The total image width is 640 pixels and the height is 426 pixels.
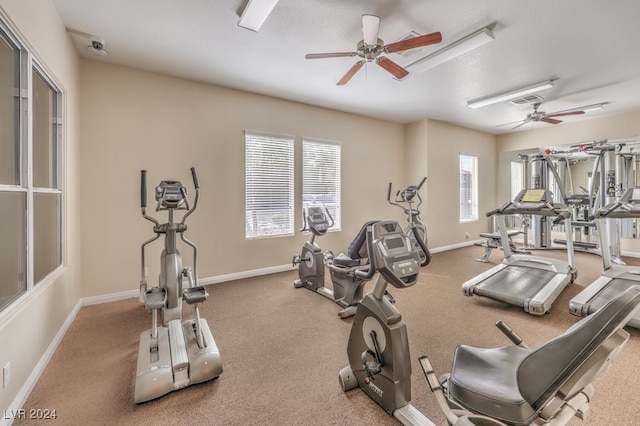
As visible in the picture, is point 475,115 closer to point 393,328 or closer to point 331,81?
point 331,81

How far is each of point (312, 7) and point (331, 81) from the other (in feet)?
5.37

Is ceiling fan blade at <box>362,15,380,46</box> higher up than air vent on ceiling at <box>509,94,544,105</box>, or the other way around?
air vent on ceiling at <box>509,94,544,105</box>

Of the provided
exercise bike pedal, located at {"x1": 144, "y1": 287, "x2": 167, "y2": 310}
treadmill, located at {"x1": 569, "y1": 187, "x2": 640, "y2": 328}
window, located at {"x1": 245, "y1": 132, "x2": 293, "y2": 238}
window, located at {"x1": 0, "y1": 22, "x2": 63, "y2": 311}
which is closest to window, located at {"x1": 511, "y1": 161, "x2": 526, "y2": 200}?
treadmill, located at {"x1": 569, "y1": 187, "x2": 640, "y2": 328}

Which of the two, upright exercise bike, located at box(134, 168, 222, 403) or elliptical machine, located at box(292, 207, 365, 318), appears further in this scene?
elliptical machine, located at box(292, 207, 365, 318)

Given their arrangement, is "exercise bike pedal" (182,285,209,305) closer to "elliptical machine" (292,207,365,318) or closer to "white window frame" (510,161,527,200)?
"elliptical machine" (292,207,365,318)

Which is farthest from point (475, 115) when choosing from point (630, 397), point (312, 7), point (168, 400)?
point (168, 400)

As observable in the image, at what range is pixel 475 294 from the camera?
3.59 m

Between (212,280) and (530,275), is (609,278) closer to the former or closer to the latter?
(530,275)

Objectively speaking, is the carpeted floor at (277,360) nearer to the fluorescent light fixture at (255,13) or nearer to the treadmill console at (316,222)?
the treadmill console at (316,222)

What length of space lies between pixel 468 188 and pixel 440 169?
1.34m

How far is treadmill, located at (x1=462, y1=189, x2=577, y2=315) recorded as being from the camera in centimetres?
324

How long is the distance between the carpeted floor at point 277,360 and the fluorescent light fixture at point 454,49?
9.12 ft

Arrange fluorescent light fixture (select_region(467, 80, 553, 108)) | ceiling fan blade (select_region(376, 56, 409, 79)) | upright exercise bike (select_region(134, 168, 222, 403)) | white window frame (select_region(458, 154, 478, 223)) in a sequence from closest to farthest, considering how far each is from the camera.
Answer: upright exercise bike (select_region(134, 168, 222, 403)) → ceiling fan blade (select_region(376, 56, 409, 79)) → fluorescent light fixture (select_region(467, 80, 553, 108)) → white window frame (select_region(458, 154, 478, 223))

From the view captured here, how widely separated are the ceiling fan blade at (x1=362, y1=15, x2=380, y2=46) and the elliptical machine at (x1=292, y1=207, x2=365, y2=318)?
215cm
